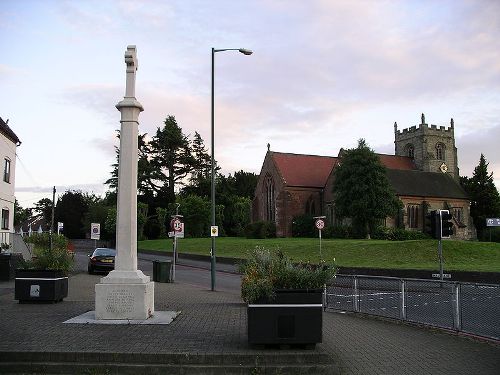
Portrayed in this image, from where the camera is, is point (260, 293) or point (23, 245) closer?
point (260, 293)

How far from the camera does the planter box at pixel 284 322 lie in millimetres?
7855

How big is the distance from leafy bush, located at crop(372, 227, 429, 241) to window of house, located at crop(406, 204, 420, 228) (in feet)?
21.1

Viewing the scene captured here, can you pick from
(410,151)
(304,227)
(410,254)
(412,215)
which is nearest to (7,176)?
(410,254)

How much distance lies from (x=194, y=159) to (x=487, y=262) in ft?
221

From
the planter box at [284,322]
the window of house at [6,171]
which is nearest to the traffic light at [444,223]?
the planter box at [284,322]

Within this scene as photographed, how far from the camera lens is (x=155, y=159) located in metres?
91.9

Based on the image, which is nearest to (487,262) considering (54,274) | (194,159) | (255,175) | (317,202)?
(54,274)

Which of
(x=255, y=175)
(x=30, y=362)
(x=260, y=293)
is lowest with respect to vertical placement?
(x=30, y=362)

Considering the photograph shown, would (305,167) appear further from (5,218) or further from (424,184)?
(5,218)

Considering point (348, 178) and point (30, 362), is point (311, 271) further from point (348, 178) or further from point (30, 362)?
point (348, 178)

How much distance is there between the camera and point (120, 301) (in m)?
10.9

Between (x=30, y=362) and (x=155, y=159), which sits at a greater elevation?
(x=155, y=159)

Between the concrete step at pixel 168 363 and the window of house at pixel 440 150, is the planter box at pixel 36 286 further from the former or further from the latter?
the window of house at pixel 440 150

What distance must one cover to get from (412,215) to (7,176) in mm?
54539
